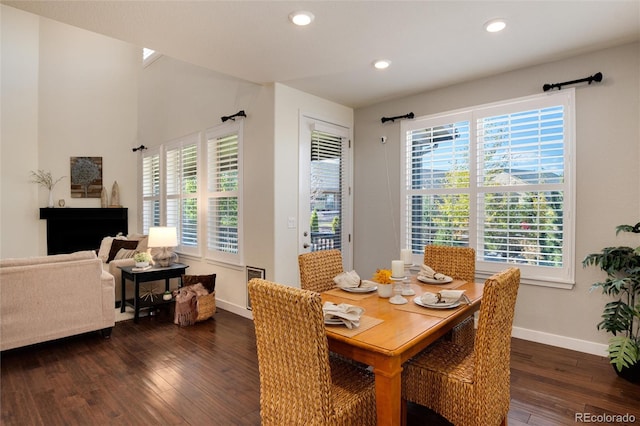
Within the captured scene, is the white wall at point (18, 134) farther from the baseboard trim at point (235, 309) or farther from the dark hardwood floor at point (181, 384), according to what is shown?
the baseboard trim at point (235, 309)

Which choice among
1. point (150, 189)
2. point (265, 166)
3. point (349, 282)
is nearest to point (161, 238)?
point (265, 166)

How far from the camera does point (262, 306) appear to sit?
61.9 inches

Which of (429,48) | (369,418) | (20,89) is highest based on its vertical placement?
(20,89)

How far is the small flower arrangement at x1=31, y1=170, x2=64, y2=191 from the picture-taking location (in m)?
6.21

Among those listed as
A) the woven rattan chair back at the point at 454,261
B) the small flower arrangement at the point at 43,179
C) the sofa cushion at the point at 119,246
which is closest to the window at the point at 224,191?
the sofa cushion at the point at 119,246

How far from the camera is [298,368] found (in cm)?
150

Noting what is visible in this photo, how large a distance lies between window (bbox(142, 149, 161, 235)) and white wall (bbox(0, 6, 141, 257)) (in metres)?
0.53

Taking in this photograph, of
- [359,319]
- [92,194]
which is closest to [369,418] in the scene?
[359,319]

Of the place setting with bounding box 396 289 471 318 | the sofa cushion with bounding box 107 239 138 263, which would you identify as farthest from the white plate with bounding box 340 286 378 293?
the sofa cushion with bounding box 107 239 138 263

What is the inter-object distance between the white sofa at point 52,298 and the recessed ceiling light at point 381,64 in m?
3.41

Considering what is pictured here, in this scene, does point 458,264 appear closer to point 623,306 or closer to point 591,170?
point 623,306

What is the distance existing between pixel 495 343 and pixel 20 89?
26.7ft

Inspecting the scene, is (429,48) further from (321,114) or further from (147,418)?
(147,418)

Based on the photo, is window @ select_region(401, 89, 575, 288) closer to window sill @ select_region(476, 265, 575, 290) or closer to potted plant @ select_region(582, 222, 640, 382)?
window sill @ select_region(476, 265, 575, 290)
